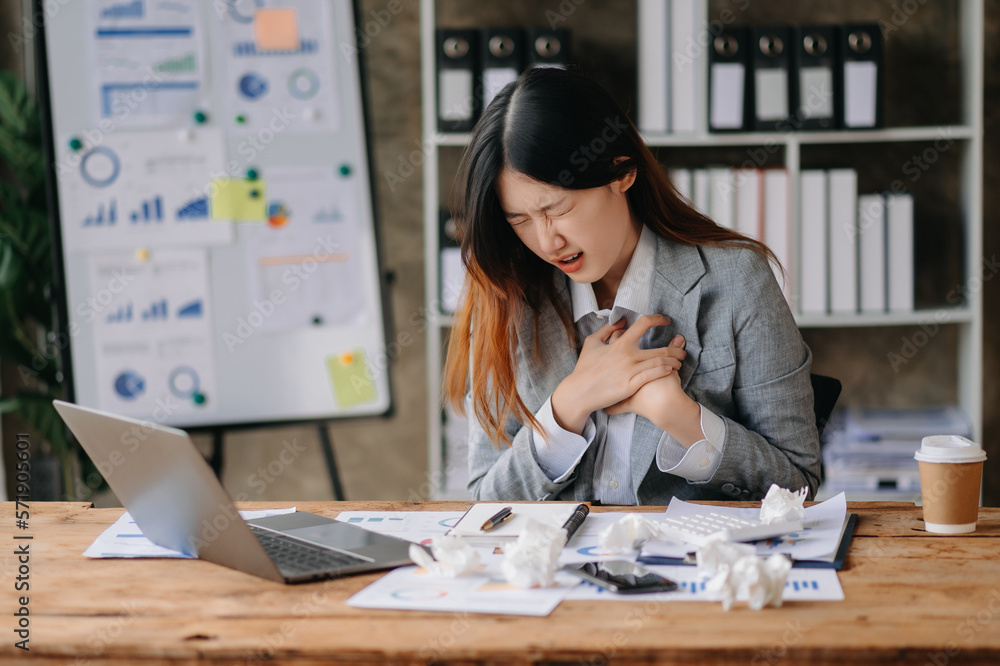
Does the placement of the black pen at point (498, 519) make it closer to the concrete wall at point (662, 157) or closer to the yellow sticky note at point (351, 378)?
the yellow sticky note at point (351, 378)

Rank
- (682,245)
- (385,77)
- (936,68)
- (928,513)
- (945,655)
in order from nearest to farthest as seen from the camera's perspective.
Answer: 1. (945,655)
2. (928,513)
3. (682,245)
4. (936,68)
5. (385,77)

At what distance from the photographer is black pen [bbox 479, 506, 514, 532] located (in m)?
1.06

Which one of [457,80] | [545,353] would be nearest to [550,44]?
[457,80]

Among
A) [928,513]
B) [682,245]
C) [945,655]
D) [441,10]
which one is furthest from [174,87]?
[945,655]

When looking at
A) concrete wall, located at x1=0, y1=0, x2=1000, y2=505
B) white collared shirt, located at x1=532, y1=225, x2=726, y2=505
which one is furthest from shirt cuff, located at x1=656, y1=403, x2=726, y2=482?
concrete wall, located at x1=0, y1=0, x2=1000, y2=505

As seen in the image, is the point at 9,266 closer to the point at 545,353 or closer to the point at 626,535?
the point at 545,353

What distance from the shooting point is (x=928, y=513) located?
1.04 metres

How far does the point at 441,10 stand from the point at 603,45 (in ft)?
1.55

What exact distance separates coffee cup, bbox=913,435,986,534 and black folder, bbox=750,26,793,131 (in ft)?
4.40

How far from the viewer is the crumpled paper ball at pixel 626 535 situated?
98 cm

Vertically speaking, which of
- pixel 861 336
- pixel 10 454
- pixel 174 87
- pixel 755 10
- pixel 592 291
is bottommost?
pixel 10 454

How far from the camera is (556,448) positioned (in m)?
1.36

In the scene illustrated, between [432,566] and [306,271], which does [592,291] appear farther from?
[306,271]

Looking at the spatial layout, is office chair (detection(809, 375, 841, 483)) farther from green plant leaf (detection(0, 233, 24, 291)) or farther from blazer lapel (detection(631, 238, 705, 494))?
green plant leaf (detection(0, 233, 24, 291))
